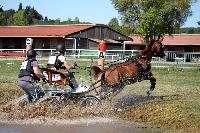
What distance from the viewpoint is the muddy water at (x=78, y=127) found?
405 inches

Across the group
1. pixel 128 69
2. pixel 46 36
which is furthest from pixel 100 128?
pixel 46 36

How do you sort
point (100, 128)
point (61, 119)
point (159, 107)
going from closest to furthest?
point (100, 128) < point (61, 119) < point (159, 107)

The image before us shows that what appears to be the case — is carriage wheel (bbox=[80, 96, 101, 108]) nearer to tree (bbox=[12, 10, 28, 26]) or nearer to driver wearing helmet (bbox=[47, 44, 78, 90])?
driver wearing helmet (bbox=[47, 44, 78, 90])

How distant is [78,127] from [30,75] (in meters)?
2.09

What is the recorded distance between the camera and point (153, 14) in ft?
164

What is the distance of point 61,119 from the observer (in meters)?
11.6

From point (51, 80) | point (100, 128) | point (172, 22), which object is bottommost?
point (100, 128)

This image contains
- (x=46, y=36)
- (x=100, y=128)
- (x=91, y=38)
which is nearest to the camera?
(x=100, y=128)

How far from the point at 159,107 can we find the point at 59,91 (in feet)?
9.57

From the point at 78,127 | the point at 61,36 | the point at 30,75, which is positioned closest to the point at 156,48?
the point at 30,75

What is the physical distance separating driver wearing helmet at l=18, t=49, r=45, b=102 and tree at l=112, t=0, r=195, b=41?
126 feet

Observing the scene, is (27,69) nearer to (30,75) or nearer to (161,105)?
(30,75)

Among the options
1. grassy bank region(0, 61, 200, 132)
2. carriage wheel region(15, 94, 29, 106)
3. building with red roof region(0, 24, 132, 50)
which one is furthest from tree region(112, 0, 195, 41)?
carriage wheel region(15, 94, 29, 106)

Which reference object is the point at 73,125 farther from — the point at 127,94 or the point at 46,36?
the point at 46,36
